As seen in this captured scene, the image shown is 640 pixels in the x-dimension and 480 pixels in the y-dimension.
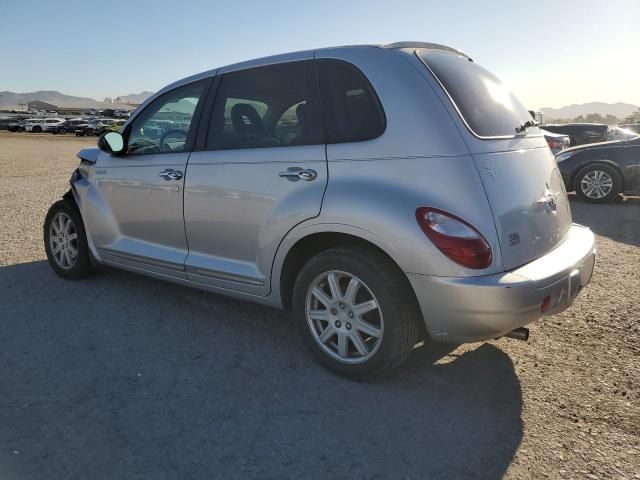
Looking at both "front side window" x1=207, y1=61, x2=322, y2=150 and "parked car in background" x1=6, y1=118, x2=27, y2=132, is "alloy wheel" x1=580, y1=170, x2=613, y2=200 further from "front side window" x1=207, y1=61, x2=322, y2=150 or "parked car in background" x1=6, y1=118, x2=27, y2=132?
"parked car in background" x1=6, y1=118, x2=27, y2=132

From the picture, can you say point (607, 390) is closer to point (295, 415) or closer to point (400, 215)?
point (400, 215)

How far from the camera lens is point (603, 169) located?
9.28 m

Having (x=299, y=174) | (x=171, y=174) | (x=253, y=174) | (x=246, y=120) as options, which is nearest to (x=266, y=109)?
(x=246, y=120)

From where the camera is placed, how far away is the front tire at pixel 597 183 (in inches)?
363

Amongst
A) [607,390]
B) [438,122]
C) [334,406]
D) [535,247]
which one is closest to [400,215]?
[438,122]

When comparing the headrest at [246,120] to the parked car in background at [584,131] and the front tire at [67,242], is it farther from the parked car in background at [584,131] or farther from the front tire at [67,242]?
the parked car in background at [584,131]

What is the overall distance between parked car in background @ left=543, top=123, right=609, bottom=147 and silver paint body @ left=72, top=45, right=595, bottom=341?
15110 mm

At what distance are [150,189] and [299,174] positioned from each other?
4.68 ft

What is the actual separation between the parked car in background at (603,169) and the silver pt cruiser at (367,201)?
6816 mm

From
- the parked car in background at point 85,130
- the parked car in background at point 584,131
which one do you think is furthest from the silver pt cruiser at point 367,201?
the parked car in background at point 85,130

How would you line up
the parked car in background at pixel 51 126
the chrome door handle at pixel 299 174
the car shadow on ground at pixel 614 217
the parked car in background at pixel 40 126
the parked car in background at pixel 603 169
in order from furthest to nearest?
the parked car in background at pixel 40 126, the parked car in background at pixel 51 126, the parked car in background at pixel 603 169, the car shadow on ground at pixel 614 217, the chrome door handle at pixel 299 174

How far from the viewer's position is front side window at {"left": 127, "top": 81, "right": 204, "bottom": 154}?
12.3ft

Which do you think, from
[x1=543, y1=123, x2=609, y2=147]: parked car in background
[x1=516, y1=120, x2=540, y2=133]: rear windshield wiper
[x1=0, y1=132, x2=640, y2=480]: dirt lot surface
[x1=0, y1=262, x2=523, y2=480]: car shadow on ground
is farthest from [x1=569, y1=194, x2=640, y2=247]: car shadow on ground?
[x1=543, y1=123, x2=609, y2=147]: parked car in background

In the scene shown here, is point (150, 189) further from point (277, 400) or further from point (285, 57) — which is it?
point (277, 400)
